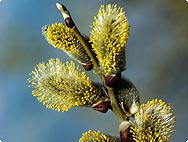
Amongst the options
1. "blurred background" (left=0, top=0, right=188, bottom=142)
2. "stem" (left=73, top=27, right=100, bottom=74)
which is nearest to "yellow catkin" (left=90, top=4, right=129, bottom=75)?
"stem" (left=73, top=27, right=100, bottom=74)

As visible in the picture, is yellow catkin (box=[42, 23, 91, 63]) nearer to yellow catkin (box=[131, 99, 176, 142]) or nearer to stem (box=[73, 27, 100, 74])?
stem (box=[73, 27, 100, 74])

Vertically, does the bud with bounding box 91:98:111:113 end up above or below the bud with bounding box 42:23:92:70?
below

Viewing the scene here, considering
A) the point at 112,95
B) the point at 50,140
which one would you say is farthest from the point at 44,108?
the point at 112,95

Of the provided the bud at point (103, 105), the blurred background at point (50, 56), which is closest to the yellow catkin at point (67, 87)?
the bud at point (103, 105)

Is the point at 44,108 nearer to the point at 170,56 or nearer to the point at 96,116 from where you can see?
the point at 96,116

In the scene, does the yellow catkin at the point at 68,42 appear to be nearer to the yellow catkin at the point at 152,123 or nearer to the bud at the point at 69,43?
the bud at the point at 69,43
